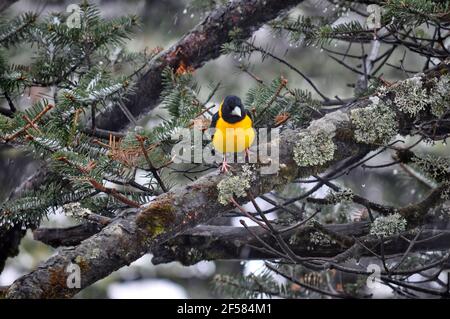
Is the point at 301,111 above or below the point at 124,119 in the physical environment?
below

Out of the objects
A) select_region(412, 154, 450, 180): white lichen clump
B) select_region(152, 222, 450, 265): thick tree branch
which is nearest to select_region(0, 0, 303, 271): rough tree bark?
select_region(152, 222, 450, 265): thick tree branch

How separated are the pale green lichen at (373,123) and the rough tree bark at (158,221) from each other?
4 cm

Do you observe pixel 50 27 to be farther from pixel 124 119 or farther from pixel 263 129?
pixel 263 129

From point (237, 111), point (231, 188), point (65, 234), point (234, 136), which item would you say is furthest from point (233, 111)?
point (65, 234)

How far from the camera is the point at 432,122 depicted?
323 cm

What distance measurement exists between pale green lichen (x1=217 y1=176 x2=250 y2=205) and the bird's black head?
59cm

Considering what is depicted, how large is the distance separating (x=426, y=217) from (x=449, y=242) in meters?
0.25

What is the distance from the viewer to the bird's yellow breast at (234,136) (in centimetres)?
320

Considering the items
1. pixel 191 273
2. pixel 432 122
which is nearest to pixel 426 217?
pixel 432 122

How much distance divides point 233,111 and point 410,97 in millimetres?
933

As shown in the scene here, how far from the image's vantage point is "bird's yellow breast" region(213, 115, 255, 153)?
320 centimetres

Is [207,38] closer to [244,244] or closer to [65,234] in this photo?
[244,244]

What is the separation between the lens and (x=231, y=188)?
9.10 feet

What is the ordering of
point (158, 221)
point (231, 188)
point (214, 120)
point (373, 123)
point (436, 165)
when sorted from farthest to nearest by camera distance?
point (214, 120), point (436, 165), point (373, 123), point (231, 188), point (158, 221)
